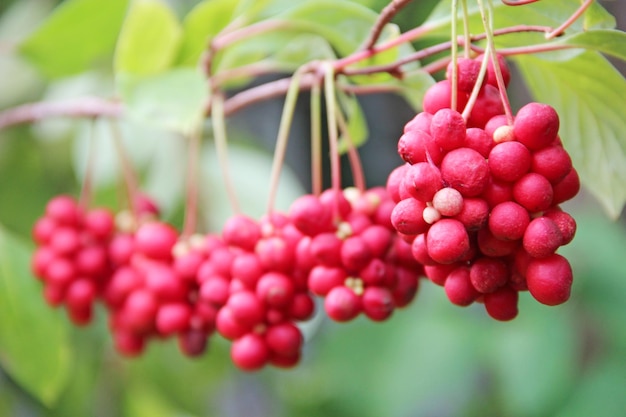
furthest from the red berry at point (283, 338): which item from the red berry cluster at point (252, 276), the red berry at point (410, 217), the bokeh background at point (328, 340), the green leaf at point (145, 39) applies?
the bokeh background at point (328, 340)

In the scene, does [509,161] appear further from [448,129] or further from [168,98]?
[168,98]

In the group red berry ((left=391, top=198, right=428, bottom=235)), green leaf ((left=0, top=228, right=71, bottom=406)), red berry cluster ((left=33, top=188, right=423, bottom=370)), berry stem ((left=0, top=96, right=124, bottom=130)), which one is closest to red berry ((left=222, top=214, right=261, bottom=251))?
red berry cluster ((left=33, top=188, right=423, bottom=370))

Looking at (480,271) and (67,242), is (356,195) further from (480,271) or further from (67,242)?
(67,242)

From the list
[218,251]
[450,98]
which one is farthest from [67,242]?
[450,98]

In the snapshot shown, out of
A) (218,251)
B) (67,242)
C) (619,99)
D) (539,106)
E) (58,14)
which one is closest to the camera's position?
(539,106)

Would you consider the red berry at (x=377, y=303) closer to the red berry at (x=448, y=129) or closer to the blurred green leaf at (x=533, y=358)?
the red berry at (x=448, y=129)

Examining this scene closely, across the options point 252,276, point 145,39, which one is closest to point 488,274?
point 252,276
